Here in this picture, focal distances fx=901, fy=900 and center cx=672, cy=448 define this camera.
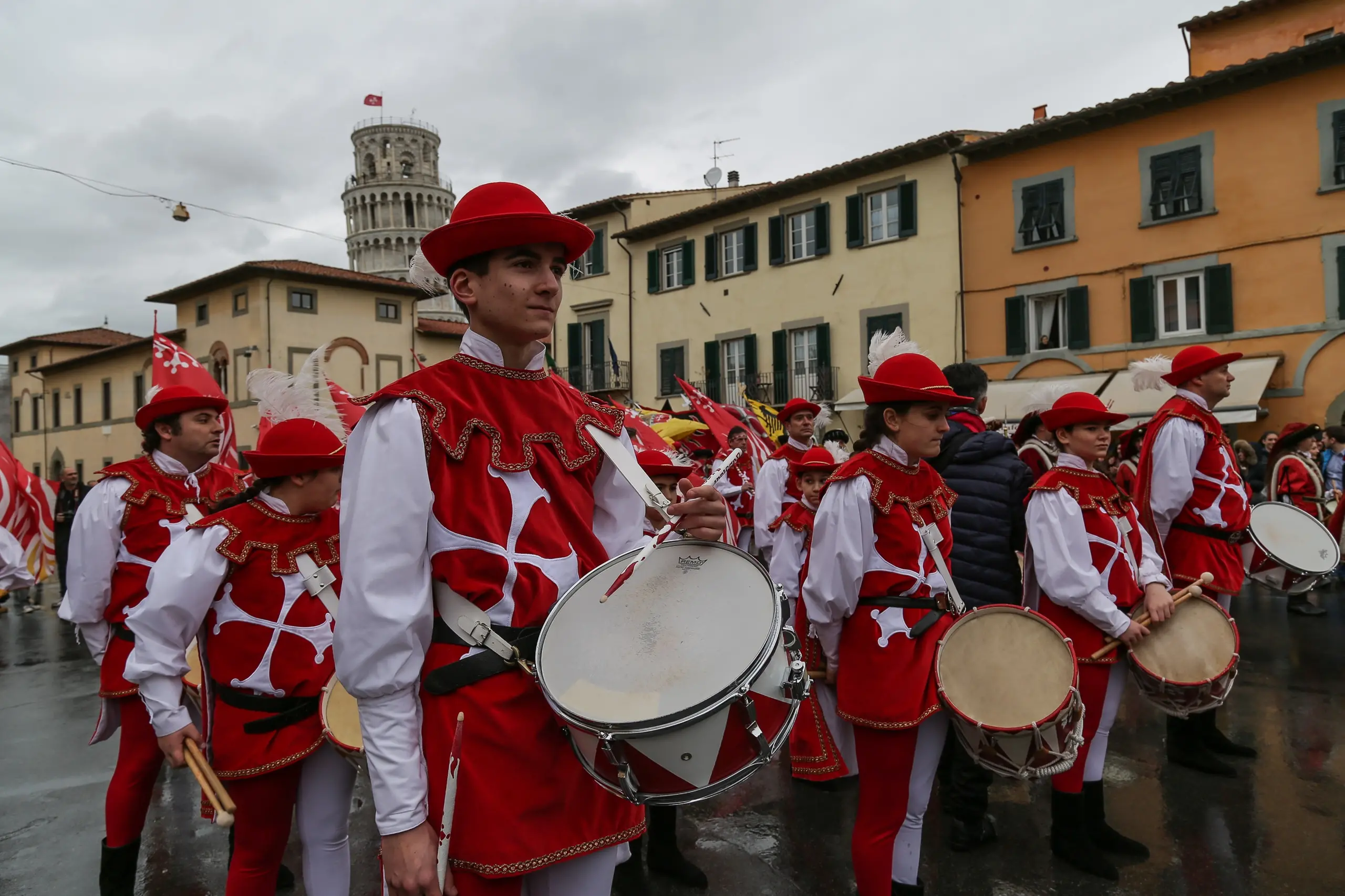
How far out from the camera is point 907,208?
2250cm

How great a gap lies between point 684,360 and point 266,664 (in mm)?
25471

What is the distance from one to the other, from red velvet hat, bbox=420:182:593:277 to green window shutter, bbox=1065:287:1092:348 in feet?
65.9

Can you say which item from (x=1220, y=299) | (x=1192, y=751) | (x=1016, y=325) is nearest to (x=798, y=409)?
(x=1192, y=751)

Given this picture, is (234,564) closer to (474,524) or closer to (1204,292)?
(474,524)

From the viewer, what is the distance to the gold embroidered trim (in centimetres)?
186

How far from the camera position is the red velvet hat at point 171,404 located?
422cm

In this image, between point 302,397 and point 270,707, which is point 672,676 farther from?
point 302,397

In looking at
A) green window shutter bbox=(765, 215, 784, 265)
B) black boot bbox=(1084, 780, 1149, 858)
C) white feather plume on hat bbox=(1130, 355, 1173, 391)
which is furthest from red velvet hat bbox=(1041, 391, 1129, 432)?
green window shutter bbox=(765, 215, 784, 265)

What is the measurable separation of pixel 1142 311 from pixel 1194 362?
50.8 ft

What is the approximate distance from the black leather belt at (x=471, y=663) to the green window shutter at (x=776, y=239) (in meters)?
24.4

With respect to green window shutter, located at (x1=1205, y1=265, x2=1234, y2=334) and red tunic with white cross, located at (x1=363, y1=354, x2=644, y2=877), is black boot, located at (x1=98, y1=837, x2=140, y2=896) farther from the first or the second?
green window shutter, located at (x1=1205, y1=265, x2=1234, y2=334)

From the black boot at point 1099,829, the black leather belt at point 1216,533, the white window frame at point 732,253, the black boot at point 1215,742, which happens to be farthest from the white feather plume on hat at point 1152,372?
the white window frame at point 732,253

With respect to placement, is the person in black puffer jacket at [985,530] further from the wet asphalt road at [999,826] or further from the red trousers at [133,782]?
the red trousers at [133,782]

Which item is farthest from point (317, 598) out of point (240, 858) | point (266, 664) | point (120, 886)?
point (120, 886)
